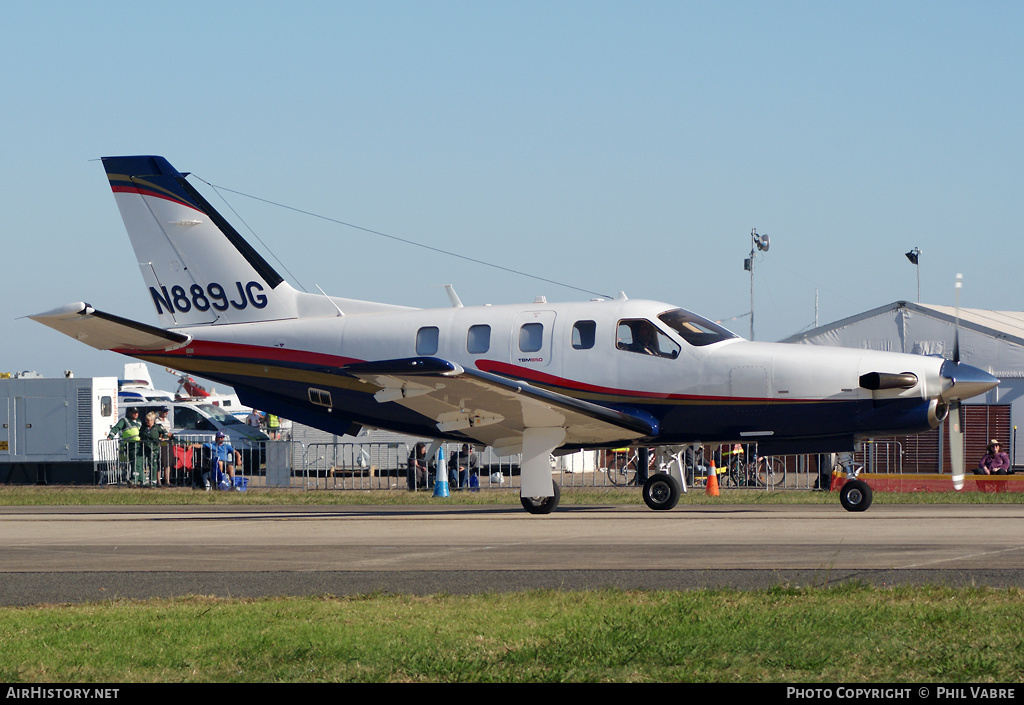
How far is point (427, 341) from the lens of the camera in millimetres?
18047

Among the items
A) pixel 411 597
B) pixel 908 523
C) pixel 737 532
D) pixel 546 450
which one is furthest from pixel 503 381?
pixel 411 597

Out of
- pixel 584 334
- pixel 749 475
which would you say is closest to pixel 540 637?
pixel 584 334

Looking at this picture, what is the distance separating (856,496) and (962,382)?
218cm

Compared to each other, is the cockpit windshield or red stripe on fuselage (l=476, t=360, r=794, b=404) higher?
the cockpit windshield

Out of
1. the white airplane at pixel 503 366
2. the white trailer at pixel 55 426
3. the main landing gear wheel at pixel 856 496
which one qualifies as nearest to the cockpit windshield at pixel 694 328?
the white airplane at pixel 503 366

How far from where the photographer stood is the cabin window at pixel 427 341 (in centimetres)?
1798

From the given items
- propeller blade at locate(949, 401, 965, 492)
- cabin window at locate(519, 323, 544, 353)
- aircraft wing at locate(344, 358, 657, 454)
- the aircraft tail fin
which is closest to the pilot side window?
aircraft wing at locate(344, 358, 657, 454)

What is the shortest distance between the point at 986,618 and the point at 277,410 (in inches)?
552

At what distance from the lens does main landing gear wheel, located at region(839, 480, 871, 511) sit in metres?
16.6

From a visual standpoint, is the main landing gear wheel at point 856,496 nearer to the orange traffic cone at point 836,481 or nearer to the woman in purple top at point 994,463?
the orange traffic cone at point 836,481

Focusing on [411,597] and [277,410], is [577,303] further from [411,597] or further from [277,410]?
[411,597]

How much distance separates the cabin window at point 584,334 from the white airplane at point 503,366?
3cm

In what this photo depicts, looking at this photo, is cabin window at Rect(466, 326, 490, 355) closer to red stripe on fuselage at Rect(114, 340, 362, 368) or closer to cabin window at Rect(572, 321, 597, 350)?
cabin window at Rect(572, 321, 597, 350)

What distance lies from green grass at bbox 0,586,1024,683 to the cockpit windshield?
927 centimetres
